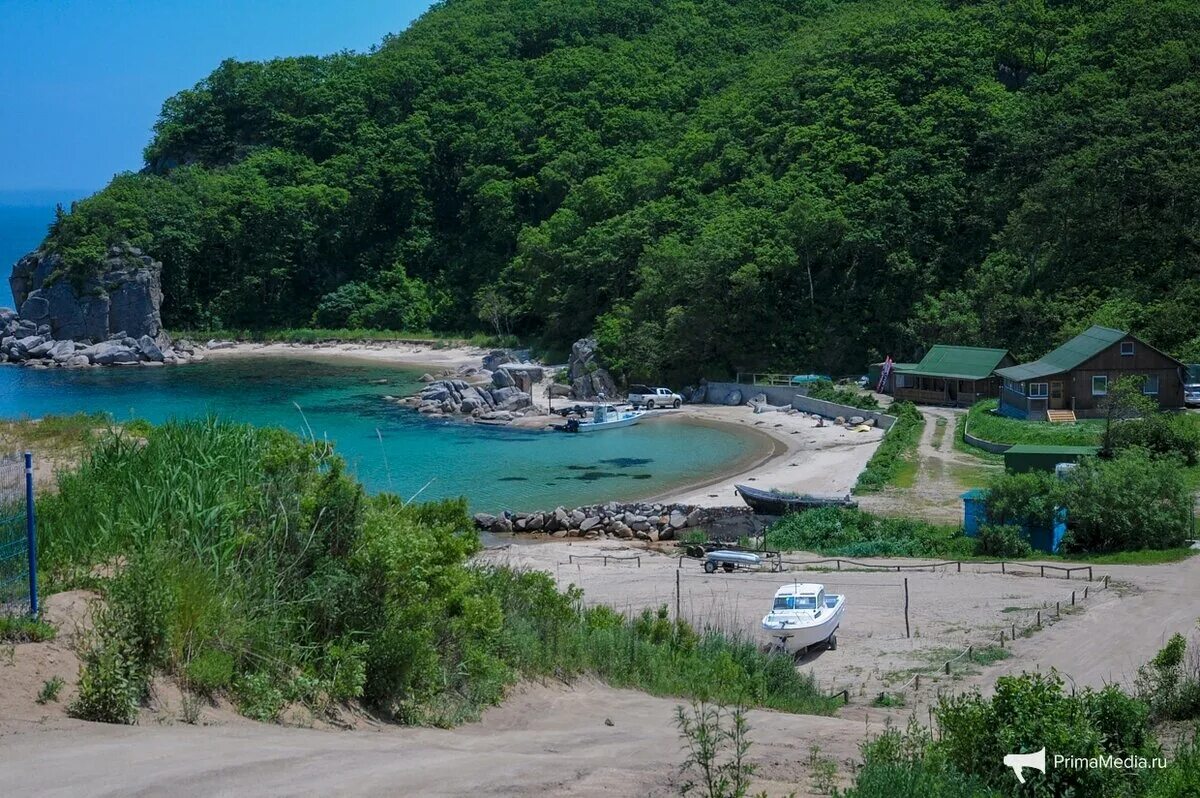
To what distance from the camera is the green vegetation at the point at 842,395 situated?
4821cm

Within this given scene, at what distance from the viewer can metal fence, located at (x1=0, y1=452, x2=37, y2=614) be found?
1040 cm

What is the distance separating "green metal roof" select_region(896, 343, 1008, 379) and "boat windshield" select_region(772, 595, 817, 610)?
1135 inches

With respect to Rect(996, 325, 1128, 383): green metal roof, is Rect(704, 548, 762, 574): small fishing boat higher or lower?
lower

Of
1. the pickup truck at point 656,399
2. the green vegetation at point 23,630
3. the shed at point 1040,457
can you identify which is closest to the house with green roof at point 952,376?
the pickup truck at point 656,399

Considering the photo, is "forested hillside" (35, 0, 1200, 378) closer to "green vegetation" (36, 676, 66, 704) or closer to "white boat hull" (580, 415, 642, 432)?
"white boat hull" (580, 415, 642, 432)

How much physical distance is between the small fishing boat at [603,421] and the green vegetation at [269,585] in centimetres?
3618

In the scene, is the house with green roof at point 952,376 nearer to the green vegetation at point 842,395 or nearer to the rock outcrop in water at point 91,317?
the green vegetation at point 842,395

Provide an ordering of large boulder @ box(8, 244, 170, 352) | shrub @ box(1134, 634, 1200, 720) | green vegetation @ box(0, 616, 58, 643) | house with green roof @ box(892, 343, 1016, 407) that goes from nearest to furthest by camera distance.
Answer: green vegetation @ box(0, 616, 58, 643)
shrub @ box(1134, 634, 1200, 720)
house with green roof @ box(892, 343, 1016, 407)
large boulder @ box(8, 244, 170, 352)

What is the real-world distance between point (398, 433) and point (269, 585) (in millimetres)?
38746

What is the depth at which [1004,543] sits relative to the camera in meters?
26.6

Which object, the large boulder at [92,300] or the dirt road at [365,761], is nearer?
the dirt road at [365,761]

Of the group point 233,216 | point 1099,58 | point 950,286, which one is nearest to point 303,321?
point 233,216

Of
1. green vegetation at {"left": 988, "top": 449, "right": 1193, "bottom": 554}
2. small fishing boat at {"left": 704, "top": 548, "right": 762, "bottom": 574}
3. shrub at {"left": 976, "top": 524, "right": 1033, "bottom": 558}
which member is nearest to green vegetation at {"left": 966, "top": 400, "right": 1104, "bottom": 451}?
green vegetation at {"left": 988, "top": 449, "right": 1193, "bottom": 554}

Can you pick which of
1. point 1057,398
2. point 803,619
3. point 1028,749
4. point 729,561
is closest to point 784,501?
point 729,561
